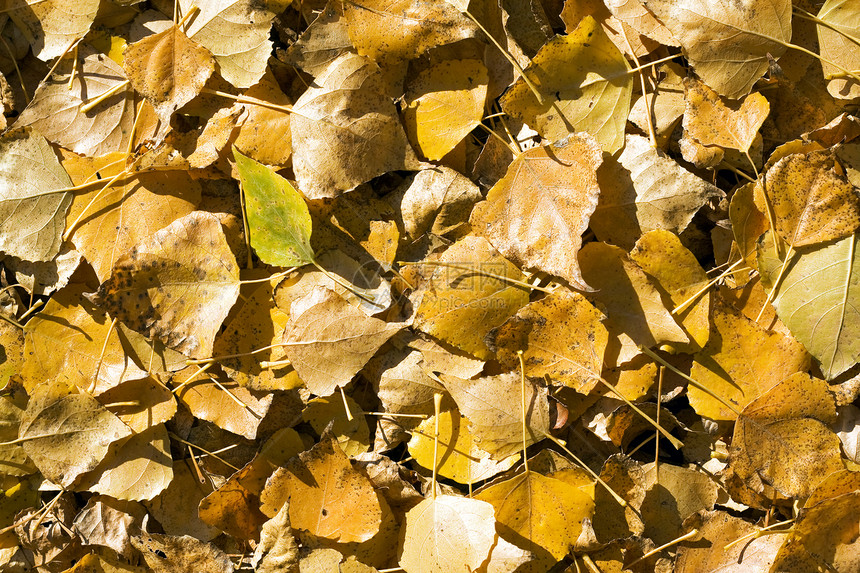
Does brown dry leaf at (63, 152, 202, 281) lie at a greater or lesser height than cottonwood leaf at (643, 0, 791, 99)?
lesser

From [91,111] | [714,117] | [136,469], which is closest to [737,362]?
[714,117]

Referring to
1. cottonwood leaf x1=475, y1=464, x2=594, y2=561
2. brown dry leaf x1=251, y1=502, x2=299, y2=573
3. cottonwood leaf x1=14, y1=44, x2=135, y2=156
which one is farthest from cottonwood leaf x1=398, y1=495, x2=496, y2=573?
cottonwood leaf x1=14, y1=44, x2=135, y2=156

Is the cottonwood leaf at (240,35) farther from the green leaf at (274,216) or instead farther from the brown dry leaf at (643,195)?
the brown dry leaf at (643,195)

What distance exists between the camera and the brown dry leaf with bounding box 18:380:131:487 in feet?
2.92

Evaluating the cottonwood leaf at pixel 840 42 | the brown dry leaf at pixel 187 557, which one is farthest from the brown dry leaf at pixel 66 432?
the cottonwood leaf at pixel 840 42

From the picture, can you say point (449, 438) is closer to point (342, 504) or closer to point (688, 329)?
point (342, 504)

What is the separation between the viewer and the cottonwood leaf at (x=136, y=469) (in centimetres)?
91

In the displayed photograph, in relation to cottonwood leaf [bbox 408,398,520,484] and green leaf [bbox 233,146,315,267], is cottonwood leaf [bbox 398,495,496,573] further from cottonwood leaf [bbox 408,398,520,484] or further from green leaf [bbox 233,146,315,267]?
green leaf [bbox 233,146,315,267]

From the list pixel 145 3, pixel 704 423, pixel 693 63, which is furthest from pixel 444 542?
pixel 145 3

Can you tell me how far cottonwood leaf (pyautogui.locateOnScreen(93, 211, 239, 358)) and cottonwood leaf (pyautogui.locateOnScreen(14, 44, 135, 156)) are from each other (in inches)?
7.9

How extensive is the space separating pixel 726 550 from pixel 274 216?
30.3 inches

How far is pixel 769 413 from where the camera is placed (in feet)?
2.65

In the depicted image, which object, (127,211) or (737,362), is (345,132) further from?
(737,362)

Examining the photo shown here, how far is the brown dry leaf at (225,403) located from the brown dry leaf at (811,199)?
76cm
